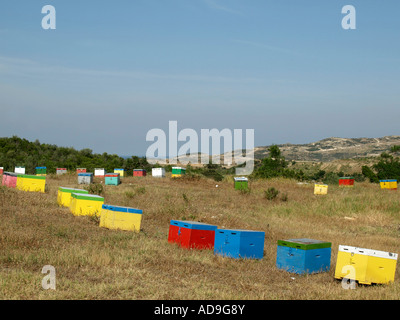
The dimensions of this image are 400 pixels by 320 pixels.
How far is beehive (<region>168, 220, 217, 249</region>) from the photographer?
38.9ft

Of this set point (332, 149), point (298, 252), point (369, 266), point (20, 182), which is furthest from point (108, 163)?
point (332, 149)

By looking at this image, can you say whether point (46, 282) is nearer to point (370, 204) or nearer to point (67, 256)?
point (67, 256)

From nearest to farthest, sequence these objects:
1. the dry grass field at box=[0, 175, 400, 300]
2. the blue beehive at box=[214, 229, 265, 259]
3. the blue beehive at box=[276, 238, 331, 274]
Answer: the dry grass field at box=[0, 175, 400, 300] < the blue beehive at box=[276, 238, 331, 274] < the blue beehive at box=[214, 229, 265, 259]

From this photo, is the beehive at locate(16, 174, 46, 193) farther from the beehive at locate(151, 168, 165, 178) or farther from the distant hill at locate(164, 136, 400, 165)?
the distant hill at locate(164, 136, 400, 165)

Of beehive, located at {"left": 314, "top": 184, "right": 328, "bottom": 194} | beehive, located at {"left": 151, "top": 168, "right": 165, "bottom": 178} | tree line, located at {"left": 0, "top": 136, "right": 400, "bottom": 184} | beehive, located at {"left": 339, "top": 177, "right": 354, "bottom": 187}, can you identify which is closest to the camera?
beehive, located at {"left": 314, "top": 184, "right": 328, "bottom": 194}

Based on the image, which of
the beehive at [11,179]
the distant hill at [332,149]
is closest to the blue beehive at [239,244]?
the beehive at [11,179]

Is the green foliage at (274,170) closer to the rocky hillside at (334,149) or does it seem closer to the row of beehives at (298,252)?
the row of beehives at (298,252)

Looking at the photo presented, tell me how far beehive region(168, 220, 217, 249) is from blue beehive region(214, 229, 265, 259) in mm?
532

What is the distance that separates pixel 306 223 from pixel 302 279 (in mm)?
13217

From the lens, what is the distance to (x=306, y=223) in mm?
→ 22344

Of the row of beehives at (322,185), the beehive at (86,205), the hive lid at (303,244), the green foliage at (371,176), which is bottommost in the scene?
the green foliage at (371,176)

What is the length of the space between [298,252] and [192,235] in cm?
310

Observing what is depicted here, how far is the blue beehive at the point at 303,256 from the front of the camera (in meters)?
10.1

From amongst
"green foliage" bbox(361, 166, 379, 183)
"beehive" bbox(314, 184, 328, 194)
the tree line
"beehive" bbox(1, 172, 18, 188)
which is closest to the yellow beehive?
"beehive" bbox(1, 172, 18, 188)
